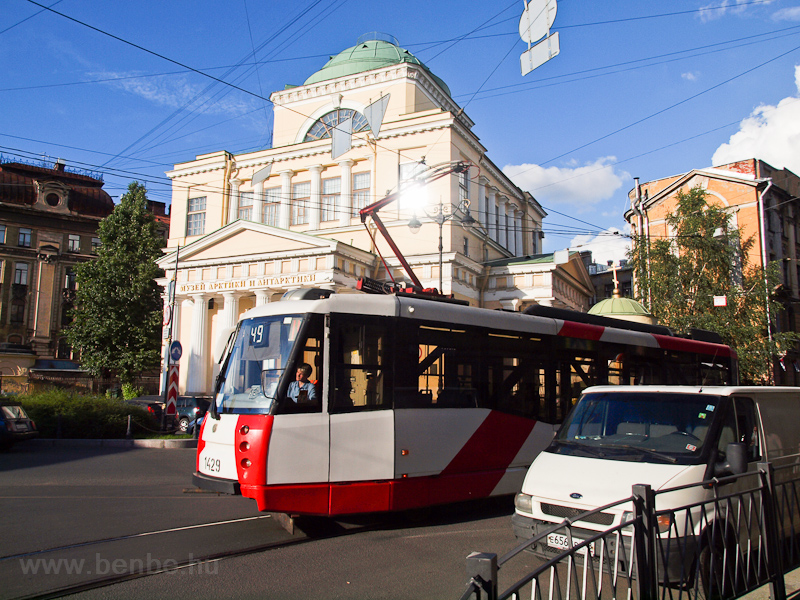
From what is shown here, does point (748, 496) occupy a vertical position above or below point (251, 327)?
below

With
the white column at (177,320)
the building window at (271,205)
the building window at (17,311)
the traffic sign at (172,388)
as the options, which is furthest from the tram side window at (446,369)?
the building window at (17,311)

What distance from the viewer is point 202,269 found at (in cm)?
3412

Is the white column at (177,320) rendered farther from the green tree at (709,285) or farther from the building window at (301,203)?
the green tree at (709,285)

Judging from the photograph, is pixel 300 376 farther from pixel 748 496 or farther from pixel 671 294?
pixel 671 294

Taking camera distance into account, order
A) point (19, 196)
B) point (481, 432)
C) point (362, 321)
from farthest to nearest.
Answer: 1. point (19, 196)
2. point (481, 432)
3. point (362, 321)

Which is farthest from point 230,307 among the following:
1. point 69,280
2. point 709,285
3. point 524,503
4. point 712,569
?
point 69,280

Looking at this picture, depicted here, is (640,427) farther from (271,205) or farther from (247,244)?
(271,205)

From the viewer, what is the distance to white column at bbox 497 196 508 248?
41219 millimetres

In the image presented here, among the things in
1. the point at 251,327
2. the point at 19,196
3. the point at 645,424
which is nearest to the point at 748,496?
the point at 645,424

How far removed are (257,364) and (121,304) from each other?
3637 cm

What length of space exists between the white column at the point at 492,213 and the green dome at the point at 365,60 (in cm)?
795

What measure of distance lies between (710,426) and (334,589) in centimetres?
373

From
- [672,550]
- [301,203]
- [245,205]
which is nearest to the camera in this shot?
[672,550]

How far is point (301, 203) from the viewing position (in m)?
38.4
